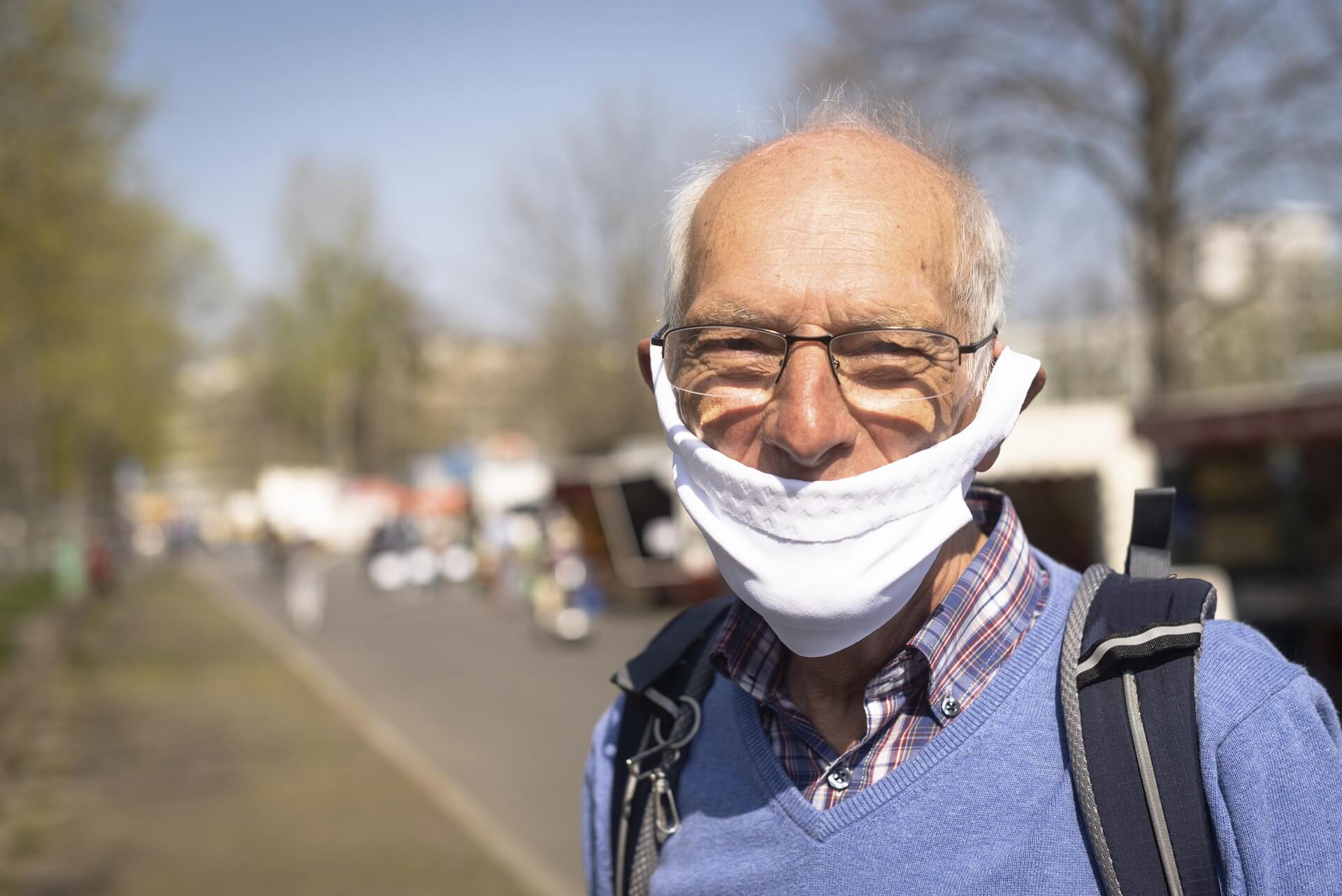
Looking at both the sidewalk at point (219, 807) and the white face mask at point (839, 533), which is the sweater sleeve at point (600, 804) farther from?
the sidewalk at point (219, 807)

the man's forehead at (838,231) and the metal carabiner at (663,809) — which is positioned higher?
the man's forehead at (838,231)

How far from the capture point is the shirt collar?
142 centimetres

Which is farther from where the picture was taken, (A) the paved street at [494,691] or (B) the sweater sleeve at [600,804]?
(A) the paved street at [494,691]

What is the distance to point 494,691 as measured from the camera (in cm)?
1323

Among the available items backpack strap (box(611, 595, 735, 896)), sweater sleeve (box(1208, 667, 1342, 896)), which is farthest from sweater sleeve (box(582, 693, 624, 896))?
sweater sleeve (box(1208, 667, 1342, 896))

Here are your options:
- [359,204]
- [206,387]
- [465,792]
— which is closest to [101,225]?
[465,792]

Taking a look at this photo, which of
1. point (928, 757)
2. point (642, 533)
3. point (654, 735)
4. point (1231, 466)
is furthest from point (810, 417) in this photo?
point (642, 533)

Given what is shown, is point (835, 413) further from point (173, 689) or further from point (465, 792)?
point (173, 689)

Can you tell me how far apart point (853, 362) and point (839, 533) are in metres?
0.19

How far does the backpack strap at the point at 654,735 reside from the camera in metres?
1.65

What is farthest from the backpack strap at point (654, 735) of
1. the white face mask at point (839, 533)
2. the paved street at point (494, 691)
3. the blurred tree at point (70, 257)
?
the blurred tree at point (70, 257)

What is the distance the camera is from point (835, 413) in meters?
1.37

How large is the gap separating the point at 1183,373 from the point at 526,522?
717 inches

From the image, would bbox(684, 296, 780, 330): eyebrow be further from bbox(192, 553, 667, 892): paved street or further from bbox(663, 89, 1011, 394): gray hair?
bbox(192, 553, 667, 892): paved street
